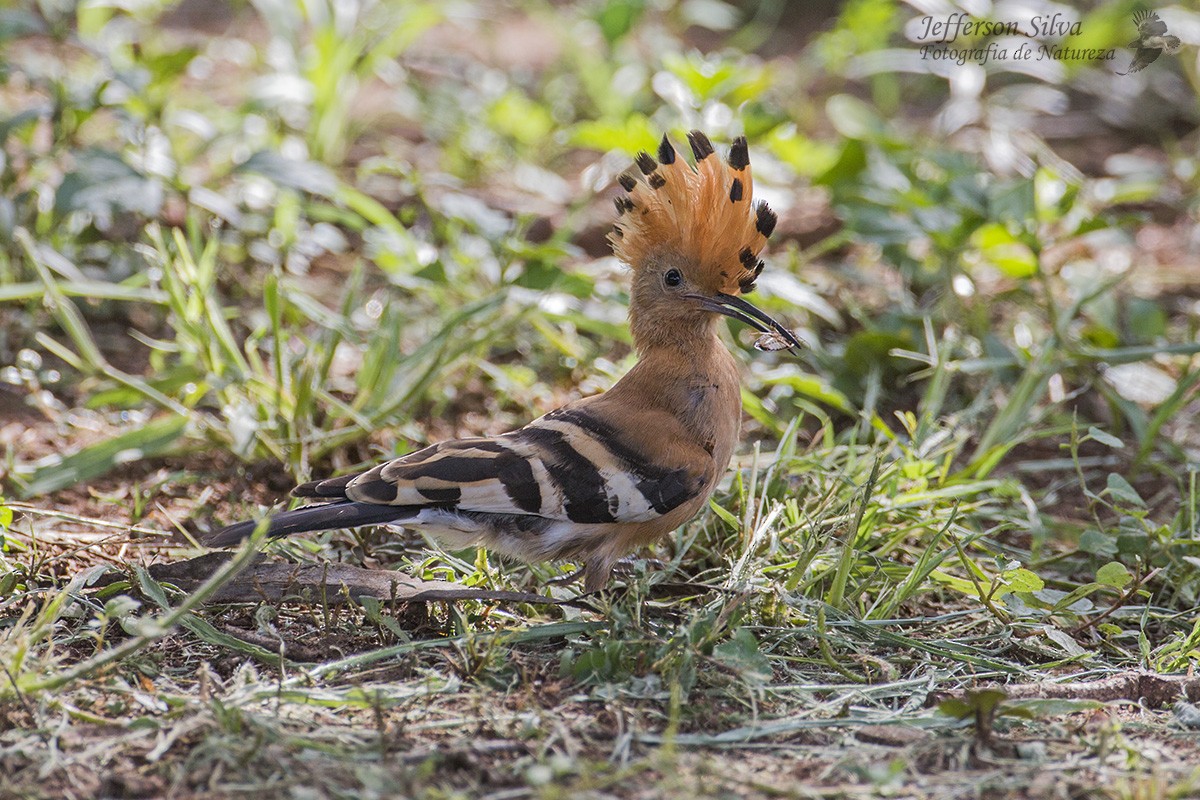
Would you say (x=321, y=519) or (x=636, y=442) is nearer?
(x=321, y=519)

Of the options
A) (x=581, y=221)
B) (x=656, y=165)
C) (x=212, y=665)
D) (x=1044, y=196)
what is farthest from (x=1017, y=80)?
(x=212, y=665)

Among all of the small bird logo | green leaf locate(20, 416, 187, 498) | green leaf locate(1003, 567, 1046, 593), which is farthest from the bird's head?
the small bird logo

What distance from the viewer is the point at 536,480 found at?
289 cm

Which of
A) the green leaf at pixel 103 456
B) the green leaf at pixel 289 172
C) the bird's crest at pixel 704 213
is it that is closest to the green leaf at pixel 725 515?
the bird's crest at pixel 704 213

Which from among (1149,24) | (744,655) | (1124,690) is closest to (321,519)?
(744,655)

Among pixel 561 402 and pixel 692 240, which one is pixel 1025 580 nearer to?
pixel 692 240

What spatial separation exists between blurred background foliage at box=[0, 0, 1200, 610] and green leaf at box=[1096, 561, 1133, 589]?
24 cm

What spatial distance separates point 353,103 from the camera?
6.36m

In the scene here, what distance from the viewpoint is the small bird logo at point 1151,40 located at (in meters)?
5.64

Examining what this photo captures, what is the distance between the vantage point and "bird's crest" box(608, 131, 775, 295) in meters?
3.15

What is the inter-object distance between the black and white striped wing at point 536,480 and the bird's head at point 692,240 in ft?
1.46

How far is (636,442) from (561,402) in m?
1.13

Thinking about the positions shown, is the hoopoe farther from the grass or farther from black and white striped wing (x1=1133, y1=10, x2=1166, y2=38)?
black and white striped wing (x1=1133, y1=10, x2=1166, y2=38)

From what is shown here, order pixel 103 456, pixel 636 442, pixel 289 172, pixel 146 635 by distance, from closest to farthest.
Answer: pixel 146 635
pixel 636 442
pixel 103 456
pixel 289 172
